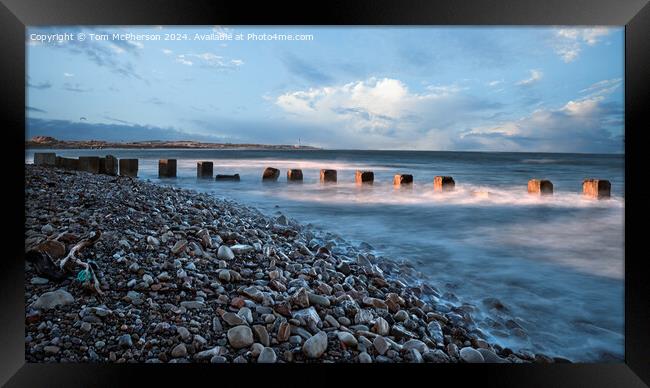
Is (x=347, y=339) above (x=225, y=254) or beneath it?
beneath

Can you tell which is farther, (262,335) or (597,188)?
(597,188)

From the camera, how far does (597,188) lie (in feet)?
10.7

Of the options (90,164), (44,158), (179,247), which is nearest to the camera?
(179,247)

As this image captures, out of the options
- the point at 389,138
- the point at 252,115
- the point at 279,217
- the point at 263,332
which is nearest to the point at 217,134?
the point at 252,115

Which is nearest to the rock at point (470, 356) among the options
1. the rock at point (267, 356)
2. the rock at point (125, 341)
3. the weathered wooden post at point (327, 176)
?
the rock at point (267, 356)

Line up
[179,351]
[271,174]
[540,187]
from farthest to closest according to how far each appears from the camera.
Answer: [271,174] < [540,187] < [179,351]

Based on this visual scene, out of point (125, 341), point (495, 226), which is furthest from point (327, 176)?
point (125, 341)

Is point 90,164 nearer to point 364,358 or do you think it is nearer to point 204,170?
point 204,170

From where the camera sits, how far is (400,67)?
2.93 metres

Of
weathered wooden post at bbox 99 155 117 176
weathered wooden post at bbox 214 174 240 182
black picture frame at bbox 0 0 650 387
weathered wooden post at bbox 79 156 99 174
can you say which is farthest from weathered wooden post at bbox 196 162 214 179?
black picture frame at bbox 0 0 650 387

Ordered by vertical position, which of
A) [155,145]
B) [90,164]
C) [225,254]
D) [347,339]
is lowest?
[347,339]

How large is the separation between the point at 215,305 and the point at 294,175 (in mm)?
2982

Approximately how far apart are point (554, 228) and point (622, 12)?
5.13 feet
